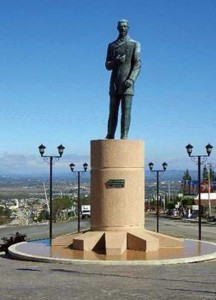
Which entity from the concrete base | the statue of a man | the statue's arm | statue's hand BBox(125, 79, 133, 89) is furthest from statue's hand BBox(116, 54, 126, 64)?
the concrete base

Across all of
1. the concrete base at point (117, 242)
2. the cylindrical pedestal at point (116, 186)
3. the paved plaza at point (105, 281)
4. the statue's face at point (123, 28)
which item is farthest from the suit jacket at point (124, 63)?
the paved plaza at point (105, 281)

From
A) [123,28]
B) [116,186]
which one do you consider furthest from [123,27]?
[116,186]

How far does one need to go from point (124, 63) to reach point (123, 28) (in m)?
1.05

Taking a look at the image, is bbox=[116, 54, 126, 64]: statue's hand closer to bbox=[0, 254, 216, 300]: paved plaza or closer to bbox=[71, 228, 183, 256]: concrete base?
bbox=[71, 228, 183, 256]: concrete base

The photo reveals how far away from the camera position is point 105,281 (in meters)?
11.5

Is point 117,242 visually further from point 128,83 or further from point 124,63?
point 124,63

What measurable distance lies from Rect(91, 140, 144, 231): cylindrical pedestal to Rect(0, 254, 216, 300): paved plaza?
2.71 meters

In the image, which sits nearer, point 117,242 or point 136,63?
point 117,242

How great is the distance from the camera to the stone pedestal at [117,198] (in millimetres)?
15914

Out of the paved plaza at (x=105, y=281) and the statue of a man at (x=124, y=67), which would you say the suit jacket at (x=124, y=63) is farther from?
the paved plaza at (x=105, y=281)

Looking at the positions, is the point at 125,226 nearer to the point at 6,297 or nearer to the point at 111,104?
the point at 111,104

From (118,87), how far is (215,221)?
3565cm

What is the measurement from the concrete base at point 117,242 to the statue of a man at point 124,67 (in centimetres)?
298

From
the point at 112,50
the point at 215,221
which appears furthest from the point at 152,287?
the point at 215,221
